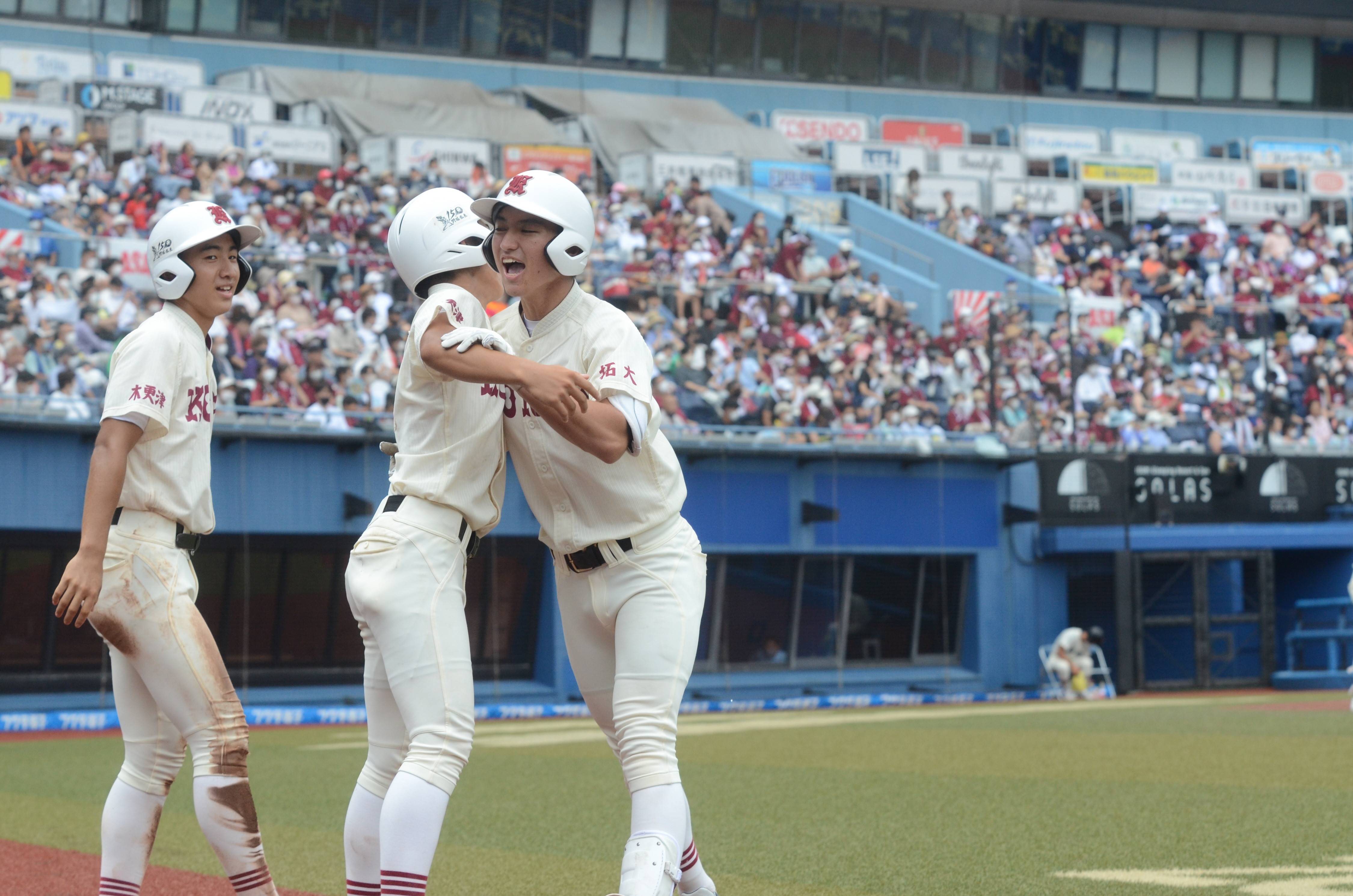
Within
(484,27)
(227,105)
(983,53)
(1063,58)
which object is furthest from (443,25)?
(1063,58)

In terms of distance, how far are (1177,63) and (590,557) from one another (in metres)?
39.4

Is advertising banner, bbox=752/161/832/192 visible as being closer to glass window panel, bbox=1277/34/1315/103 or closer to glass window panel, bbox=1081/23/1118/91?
glass window panel, bbox=1081/23/1118/91

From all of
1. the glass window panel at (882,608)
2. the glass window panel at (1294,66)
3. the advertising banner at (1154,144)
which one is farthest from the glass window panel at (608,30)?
the glass window panel at (882,608)

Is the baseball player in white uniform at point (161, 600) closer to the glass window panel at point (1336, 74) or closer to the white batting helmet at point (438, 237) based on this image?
the white batting helmet at point (438, 237)

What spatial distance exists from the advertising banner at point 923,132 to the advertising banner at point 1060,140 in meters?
1.43

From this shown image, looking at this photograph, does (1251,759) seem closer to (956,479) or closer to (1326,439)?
(956,479)

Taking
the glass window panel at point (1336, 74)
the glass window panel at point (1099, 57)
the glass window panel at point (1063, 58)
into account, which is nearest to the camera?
the glass window panel at point (1063, 58)

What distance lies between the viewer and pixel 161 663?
4.68 meters

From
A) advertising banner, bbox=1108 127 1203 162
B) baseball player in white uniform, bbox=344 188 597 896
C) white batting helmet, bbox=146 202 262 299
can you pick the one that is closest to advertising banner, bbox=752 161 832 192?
advertising banner, bbox=1108 127 1203 162

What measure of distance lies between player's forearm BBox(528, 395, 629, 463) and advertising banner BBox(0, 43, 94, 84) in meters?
25.3

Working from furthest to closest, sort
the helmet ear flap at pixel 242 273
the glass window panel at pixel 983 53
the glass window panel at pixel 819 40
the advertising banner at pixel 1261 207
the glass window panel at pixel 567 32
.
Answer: the glass window panel at pixel 983 53 → the glass window panel at pixel 819 40 → the glass window panel at pixel 567 32 → the advertising banner at pixel 1261 207 → the helmet ear flap at pixel 242 273

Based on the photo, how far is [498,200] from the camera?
4.34m

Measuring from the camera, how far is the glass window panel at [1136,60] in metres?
40.0

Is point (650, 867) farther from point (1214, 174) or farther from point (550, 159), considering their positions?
point (1214, 174)
